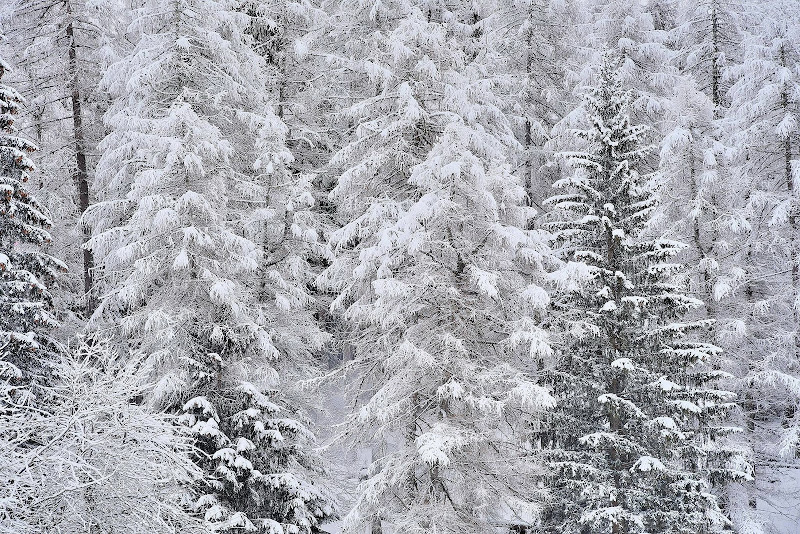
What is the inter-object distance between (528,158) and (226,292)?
11687 millimetres

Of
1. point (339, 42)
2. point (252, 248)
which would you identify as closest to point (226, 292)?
point (252, 248)

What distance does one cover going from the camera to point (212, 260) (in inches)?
553

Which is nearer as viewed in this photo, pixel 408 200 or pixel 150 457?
pixel 150 457

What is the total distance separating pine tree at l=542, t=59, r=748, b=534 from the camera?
12.3 m

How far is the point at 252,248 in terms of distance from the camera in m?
14.3

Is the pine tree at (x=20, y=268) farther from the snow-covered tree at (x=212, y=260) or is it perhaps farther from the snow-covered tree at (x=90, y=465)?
the snow-covered tree at (x=90, y=465)

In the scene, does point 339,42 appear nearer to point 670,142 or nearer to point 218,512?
point 670,142

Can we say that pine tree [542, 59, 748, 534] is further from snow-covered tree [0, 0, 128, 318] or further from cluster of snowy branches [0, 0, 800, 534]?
snow-covered tree [0, 0, 128, 318]

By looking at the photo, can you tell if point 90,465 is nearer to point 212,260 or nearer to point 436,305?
point 436,305

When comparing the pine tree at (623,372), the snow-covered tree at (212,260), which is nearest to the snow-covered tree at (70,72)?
the snow-covered tree at (212,260)

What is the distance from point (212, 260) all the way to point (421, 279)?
4838mm

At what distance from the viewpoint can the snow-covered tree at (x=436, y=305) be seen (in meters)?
12.2

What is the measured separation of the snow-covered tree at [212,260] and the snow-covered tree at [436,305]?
1938 mm

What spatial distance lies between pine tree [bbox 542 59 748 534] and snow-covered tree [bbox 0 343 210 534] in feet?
26.1
